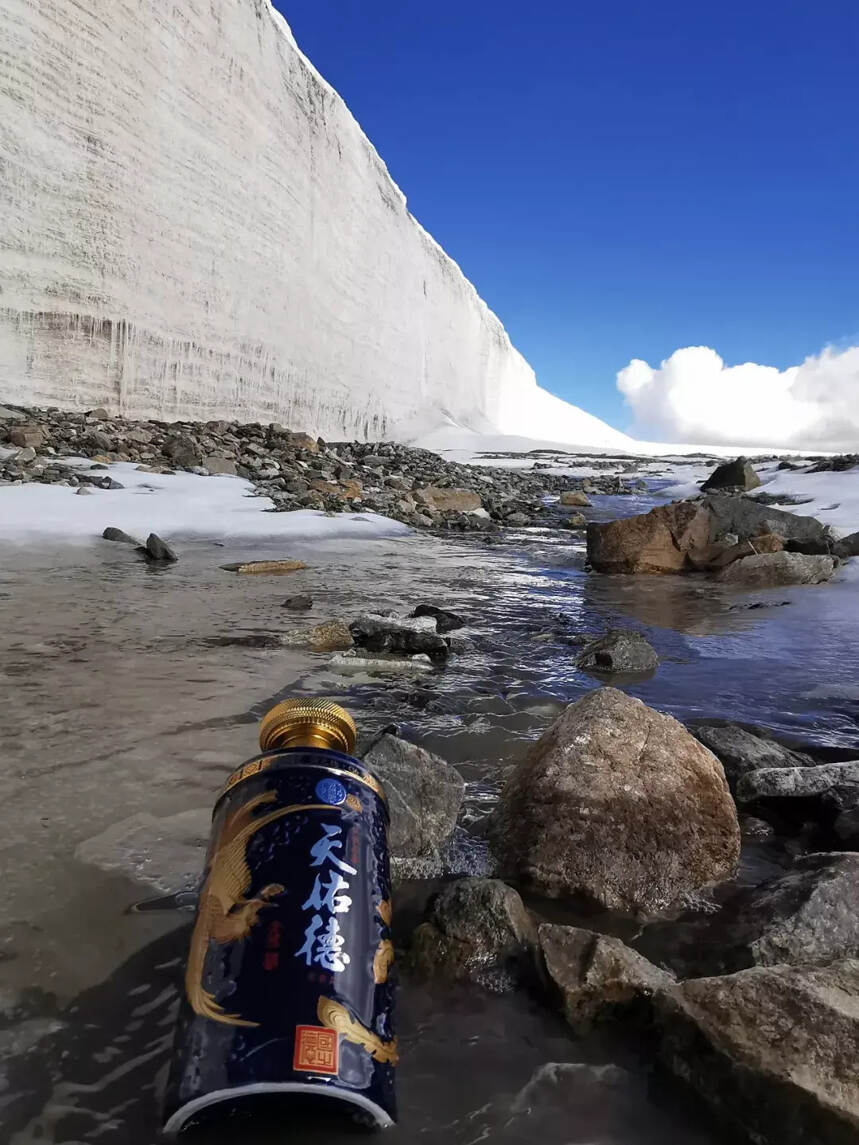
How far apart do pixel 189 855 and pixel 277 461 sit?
1239cm

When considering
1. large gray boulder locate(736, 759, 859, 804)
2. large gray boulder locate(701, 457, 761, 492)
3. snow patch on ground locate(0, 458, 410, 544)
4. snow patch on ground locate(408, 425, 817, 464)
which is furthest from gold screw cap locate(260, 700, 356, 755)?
snow patch on ground locate(408, 425, 817, 464)

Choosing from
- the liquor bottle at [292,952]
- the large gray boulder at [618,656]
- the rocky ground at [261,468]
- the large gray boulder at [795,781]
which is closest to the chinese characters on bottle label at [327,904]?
the liquor bottle at [292,952]

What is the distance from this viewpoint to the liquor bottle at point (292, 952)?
916mm

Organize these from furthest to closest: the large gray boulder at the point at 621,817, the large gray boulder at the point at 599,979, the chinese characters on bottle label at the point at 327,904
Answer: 1. the large gray boulder at the point at 621,817
2. the large gray boulder at the point at 599,979
3. the chinese characters on bottle label at the point at 327,904

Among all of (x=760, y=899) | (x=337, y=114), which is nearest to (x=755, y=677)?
(x=760, y=899)

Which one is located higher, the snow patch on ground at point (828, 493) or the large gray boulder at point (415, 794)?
the snow patch on ground at point (828, 493)

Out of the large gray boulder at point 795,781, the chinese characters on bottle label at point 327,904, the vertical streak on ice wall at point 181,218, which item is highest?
the vertical streak on ice wall at point 181,218

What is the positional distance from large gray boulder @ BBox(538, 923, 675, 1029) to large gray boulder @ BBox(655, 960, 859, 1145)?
0.06 m

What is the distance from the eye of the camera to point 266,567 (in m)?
5.88

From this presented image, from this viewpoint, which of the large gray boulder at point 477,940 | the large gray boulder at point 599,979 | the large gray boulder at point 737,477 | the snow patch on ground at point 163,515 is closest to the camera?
the large gray boulder at point 599,979

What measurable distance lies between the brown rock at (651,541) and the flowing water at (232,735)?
94cm

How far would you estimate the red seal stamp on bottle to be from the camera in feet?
3.00

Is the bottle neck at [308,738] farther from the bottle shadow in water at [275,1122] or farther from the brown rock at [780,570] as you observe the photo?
the brown rock at [780,570]

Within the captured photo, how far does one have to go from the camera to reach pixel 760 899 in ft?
5.11
